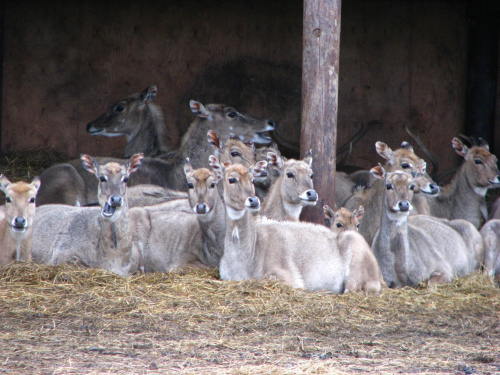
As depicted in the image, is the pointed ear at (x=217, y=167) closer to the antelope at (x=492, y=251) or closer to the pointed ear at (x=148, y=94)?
the pointed ear at (x=148, y=94)

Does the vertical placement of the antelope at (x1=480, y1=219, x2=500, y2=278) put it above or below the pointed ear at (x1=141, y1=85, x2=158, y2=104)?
below

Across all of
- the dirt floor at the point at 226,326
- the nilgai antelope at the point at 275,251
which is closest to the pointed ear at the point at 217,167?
the nilgai antelope at the point at 275,251

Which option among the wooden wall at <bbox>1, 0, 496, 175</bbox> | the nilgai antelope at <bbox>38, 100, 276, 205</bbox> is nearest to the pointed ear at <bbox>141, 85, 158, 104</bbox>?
the nilgai antelope at <bbox>38, 100, 276, 205</bbox>

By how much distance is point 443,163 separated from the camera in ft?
48.5

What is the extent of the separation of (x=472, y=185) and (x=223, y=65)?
5.05 meters

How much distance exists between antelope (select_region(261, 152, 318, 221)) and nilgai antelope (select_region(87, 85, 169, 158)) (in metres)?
3.34

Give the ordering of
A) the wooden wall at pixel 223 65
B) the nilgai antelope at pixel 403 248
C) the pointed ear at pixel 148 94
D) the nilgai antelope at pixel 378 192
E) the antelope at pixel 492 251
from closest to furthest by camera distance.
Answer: the nilgai antelope at pixel 403 248 < the antelope at pixel 492 251 < the nilgai antelope at pixel 378 192 < the pointed ear at pixel 148 94 < the wooden wall at pixel 223 65

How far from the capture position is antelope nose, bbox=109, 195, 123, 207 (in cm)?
873

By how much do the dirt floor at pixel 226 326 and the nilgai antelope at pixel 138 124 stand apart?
176 inches

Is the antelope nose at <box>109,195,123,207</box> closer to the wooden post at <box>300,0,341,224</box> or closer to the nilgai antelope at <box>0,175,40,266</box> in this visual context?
the nilgai antelope at <box>0,175,40,266</box>

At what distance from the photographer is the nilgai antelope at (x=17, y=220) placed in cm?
873

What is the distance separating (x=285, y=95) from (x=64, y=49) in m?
4.12

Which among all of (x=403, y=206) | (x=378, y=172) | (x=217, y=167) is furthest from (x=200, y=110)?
(x=403, y=206)

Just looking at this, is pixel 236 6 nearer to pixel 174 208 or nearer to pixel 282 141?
pixel 282 141
